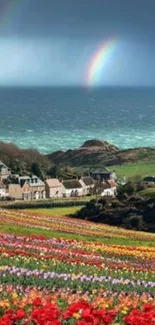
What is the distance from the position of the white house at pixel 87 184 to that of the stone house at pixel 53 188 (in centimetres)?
435

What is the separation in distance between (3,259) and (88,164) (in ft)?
433

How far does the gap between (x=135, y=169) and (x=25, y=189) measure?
45.1 metres

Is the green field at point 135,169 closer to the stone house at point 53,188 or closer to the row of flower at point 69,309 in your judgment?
the stone house at point 53,188

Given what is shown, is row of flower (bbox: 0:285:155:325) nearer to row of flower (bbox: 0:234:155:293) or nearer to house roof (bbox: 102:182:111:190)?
row of flower (bbox: 0:234:155:293)

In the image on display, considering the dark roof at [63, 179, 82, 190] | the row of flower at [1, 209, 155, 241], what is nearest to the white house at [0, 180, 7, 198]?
the dark roof at [63, 179, 82, 190]

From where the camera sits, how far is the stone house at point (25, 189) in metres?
92.6

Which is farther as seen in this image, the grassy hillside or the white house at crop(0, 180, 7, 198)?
the grassy hillside

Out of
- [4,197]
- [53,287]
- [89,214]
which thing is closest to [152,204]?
[89,214]

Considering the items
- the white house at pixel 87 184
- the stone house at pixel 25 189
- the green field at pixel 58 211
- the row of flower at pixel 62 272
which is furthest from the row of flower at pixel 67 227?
the white house at pixel 87 184

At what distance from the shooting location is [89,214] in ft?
205

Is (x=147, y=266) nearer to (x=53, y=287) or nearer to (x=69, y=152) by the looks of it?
(x=53, y=287)

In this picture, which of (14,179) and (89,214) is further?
(14,179)

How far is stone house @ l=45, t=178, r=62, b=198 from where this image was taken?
95.6m

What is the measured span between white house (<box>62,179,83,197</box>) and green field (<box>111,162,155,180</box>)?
24158 mm
